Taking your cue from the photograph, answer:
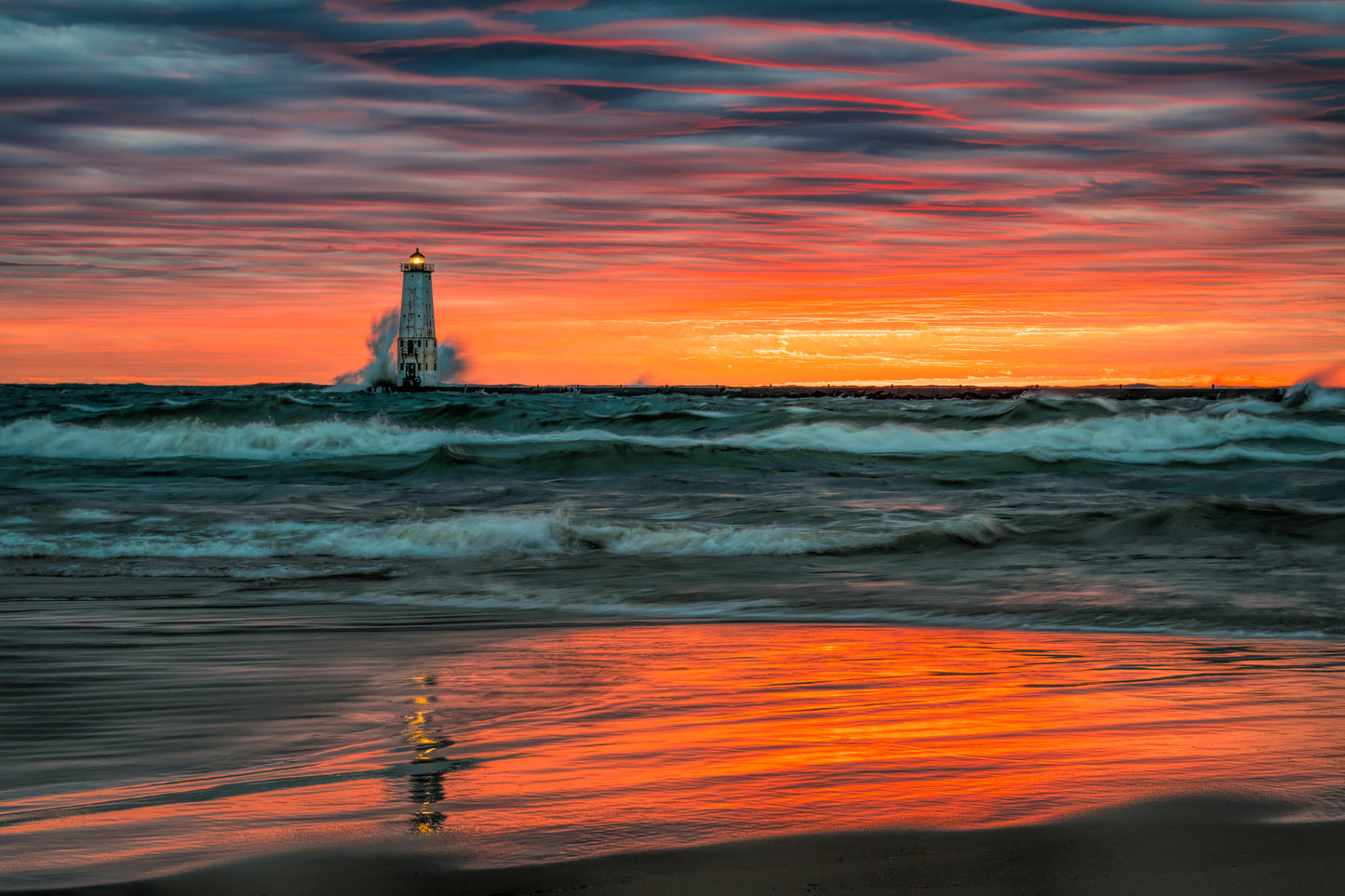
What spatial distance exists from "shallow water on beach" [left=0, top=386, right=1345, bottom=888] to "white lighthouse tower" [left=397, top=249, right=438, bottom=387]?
63.4 metres

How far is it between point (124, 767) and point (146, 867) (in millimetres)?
1302

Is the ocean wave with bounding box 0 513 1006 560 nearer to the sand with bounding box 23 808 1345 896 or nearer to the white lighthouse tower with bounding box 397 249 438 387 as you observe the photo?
the sand with bounding box 23 808 1345 896

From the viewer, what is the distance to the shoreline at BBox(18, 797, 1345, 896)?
2.44m

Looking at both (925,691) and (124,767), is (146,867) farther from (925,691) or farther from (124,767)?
(925,691)

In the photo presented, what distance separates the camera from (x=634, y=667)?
5746 millimetres

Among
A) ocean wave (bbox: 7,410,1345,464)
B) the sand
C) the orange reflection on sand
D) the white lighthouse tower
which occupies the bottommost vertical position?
the orange reflection on sand

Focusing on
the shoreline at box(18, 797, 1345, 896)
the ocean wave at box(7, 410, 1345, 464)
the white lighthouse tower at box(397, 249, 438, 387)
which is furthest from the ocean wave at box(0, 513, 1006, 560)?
the white lighthouse tower at box(397, 249, 438, 387)

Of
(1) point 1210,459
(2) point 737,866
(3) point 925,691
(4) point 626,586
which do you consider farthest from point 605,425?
(2) point 737,866

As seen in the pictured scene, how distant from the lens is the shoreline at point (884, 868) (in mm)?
2438

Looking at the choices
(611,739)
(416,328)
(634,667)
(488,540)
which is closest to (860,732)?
(611,739)

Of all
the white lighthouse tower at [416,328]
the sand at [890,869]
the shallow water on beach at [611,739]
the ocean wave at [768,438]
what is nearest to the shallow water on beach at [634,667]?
the shallow water on beach at [611,739]

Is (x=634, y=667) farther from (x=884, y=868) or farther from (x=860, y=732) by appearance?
(x=884, y=868)

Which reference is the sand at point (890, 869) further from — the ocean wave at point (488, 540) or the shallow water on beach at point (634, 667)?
the ocean wave at point (488, 540)

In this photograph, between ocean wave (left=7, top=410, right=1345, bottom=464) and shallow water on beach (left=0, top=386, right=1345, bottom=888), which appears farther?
ocean wave (left=7, top=410, right=1345, bottom=464)
